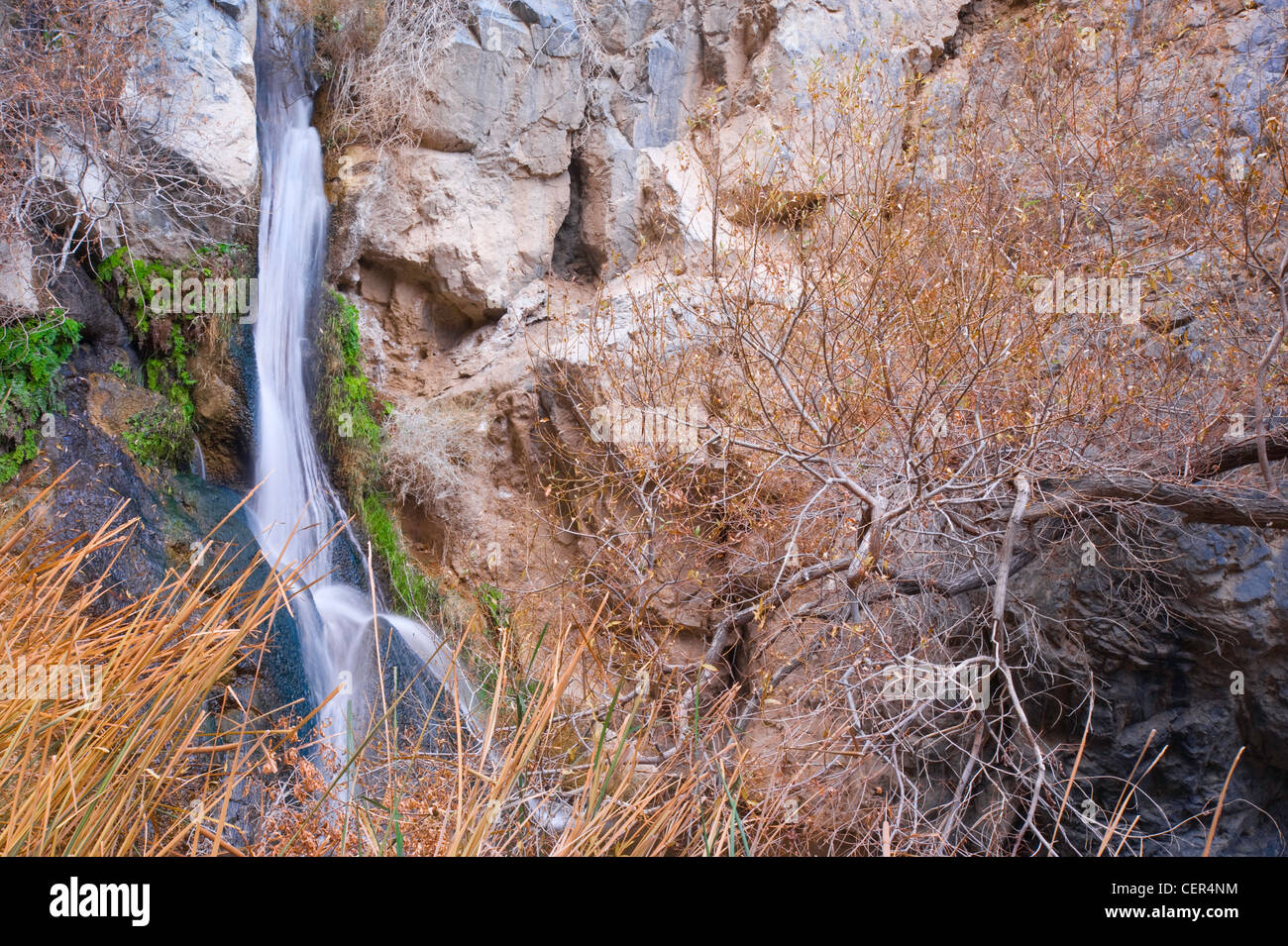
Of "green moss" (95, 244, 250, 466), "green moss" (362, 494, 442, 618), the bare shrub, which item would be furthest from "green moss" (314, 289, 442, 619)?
"green moss" (95, 244, 250, 466)

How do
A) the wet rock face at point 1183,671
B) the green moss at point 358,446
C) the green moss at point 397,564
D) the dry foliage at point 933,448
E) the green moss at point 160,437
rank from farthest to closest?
the green moss at point 358,446 → the green moss at point 397,564 → the green moss at point 160,437 → the wet rock face at point 1183,671 → the dry foliage at point 933,448

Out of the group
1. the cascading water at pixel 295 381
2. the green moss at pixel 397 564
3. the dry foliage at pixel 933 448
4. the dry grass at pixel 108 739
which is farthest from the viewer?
the green moss at pixel 397 564

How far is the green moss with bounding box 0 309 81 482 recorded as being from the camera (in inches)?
201

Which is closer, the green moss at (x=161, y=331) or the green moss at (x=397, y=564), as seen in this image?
the green moss at (x=161, y=331)

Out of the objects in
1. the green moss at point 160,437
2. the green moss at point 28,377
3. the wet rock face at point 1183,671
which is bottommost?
the wet rock face at point 1183,671

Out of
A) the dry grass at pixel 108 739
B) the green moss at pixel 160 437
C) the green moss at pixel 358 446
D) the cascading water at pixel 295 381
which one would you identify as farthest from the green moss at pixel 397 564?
the dry grass at pixel 108 739

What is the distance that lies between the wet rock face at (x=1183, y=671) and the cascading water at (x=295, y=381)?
163 inches

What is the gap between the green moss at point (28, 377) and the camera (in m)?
5.11

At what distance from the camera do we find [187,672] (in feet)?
4.94

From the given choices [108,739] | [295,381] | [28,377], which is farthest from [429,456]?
[108,739]

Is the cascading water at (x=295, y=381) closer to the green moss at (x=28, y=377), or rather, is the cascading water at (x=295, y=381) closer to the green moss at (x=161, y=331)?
the green moss at (x=161, y=331)

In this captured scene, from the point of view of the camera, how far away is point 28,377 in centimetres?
533

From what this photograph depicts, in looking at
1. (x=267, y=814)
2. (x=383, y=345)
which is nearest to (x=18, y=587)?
(x=267, y=814)

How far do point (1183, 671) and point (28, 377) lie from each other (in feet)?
25.2
